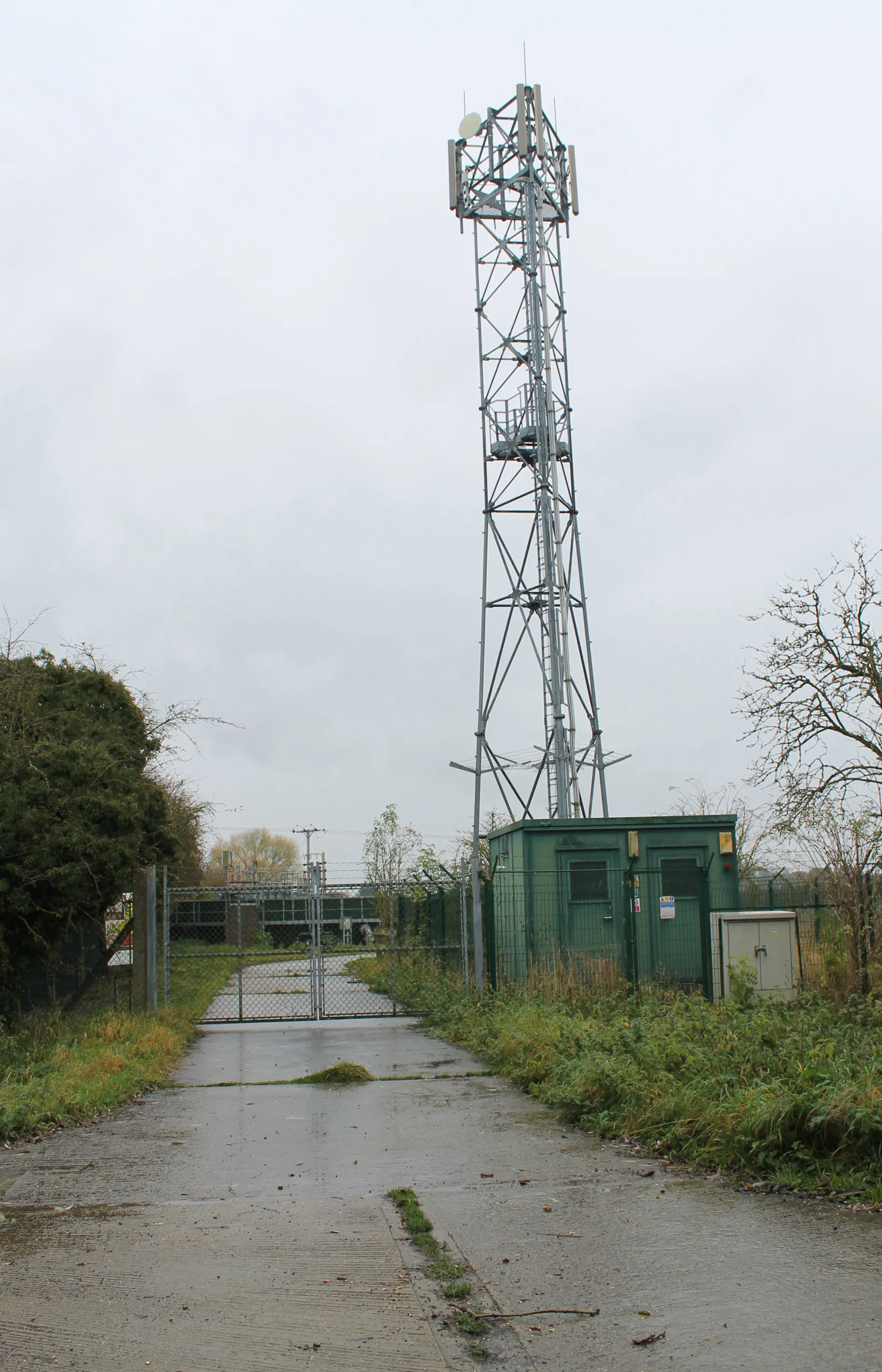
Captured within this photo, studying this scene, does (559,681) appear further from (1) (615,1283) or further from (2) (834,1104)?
(1) (615,1283)

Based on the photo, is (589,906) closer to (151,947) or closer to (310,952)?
(310,952)

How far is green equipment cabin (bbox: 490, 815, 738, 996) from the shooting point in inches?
624

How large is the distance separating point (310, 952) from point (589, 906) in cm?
436

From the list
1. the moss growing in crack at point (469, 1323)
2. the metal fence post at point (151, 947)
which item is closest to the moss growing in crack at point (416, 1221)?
the moss growing in crack at point (469, 1323)

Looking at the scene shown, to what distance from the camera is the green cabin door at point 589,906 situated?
1631 cm

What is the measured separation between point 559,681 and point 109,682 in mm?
8102

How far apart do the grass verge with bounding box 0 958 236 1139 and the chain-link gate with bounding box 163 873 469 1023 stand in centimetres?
151

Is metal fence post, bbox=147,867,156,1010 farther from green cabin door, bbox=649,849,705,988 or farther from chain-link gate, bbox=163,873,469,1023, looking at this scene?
green cabin door, bbox=649,849,705,988

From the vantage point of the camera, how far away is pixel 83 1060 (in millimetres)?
10906

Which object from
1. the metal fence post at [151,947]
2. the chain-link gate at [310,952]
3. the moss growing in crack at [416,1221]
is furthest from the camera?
the chain-link gate at [310,952]

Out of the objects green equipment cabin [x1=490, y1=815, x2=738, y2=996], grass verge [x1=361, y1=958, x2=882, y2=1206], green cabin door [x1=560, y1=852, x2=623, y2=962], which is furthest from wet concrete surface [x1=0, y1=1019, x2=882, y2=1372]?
green cabin door [x1=560, y1=852, x2=623, y2=962]

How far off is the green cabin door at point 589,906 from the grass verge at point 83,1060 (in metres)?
5.28

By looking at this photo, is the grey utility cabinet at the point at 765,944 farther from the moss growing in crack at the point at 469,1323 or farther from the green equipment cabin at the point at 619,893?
the moss growing in crack at the point at 469,1323

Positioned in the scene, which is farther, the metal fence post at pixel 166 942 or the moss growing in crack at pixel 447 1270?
the metal fence post at pixel 166 942
